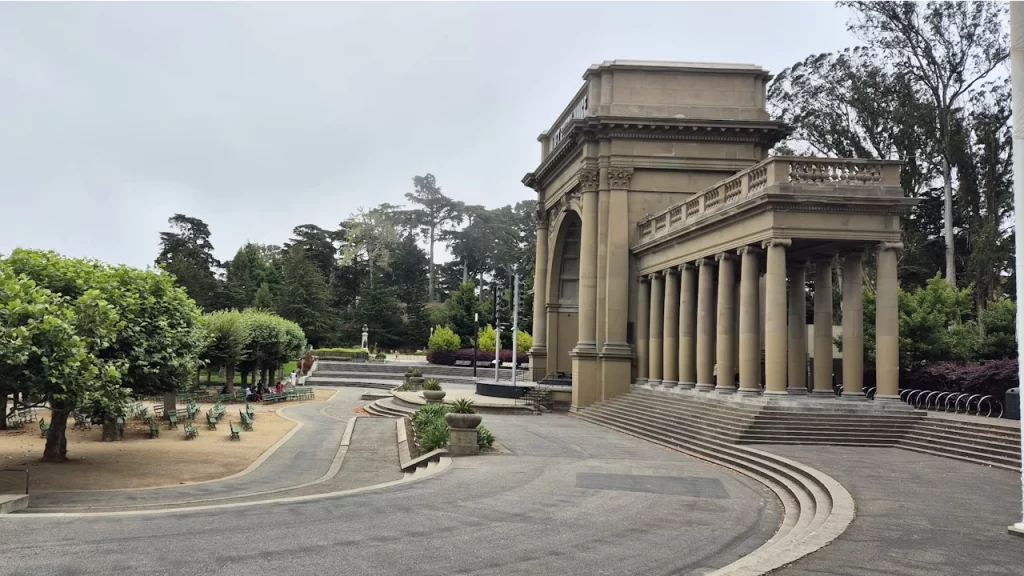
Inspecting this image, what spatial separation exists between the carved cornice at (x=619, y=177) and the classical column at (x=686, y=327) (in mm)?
5898

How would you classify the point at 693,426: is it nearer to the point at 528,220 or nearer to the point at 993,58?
the point at 993,58

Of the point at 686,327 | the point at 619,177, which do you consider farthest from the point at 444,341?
the point at 686,327

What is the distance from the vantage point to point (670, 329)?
29391 mm

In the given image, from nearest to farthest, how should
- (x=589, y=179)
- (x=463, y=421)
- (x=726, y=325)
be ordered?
(x=463, y=421), (x=726, y=325), (x=589, y=179)

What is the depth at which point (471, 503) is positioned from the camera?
12.0 m

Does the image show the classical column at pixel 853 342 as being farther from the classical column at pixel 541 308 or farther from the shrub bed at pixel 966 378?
the classical column at pixel 541 308

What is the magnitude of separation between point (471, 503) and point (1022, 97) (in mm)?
9598

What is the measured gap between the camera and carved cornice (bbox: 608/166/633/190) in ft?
109

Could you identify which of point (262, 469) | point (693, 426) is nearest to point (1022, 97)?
point (693, 426)

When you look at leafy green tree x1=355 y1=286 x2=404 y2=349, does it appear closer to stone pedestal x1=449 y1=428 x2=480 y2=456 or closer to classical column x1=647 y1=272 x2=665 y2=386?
classical column x1=647 y1=272 x2=665 y2=386

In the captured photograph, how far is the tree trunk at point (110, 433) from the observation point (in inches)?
1009

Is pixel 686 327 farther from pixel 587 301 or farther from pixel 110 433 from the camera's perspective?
pixel 110 433

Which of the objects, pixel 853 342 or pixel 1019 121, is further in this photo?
pixel 853 342

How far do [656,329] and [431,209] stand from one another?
8408cm
